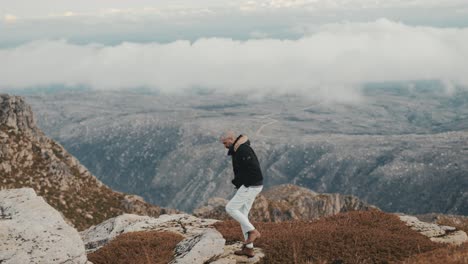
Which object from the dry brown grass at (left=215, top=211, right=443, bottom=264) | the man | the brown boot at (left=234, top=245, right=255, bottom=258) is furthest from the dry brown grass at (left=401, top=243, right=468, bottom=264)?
the man

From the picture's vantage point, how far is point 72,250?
64.1 feet

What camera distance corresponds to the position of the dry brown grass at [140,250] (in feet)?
72.6

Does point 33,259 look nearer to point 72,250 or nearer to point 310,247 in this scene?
point 72,250

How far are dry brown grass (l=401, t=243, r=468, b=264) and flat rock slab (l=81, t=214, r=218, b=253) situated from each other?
536 inches

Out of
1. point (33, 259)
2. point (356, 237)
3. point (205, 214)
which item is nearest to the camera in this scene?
point (33, 259)

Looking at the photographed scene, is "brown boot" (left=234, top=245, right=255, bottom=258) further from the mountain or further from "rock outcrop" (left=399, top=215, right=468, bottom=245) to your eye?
the mountain

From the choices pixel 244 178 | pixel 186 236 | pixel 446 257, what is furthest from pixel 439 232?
pixel 186 236

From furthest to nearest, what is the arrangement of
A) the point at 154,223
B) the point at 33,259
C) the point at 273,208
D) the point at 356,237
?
the point at 273,208, the point at 154,223, the point at 356,237, the point at 33,259

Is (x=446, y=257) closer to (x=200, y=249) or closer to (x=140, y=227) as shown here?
(x=200, y=249)

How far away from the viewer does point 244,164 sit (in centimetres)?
1984

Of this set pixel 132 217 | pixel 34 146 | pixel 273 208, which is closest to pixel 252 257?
pixel 132 217

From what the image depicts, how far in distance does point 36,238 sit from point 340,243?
498 inches

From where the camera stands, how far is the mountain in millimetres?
74500

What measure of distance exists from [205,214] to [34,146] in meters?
89.7
